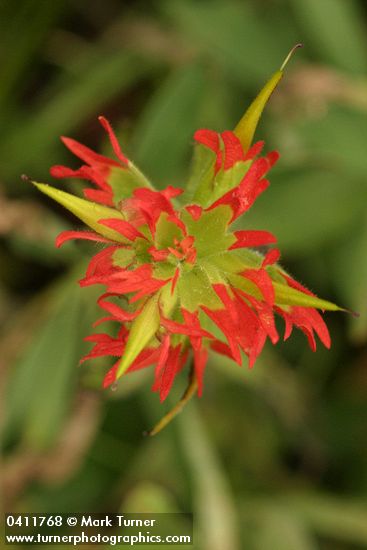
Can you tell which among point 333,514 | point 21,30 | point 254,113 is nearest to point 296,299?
point 254,113

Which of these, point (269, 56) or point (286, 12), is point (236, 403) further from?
point (286, 12)

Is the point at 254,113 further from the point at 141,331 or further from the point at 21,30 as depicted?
the point at 21,30

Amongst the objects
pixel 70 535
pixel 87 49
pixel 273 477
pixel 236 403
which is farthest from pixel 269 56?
pixel 70 535

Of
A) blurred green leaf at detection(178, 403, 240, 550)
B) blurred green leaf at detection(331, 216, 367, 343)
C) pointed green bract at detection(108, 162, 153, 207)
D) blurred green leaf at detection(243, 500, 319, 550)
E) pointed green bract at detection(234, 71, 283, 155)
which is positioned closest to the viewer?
pointed green bract at detection(234, 71, 283, 155)

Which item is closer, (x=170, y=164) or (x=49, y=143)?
(x=170, y=164)

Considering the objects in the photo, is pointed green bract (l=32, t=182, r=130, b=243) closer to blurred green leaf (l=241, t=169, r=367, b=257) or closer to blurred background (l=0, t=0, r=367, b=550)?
blurred background (l=0, t=0, r=367, b=550)

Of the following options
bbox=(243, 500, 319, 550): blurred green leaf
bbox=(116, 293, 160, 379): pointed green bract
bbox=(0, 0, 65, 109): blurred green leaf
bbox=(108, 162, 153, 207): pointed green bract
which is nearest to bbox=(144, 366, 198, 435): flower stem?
bbox=(116, 293, 160, 379): pointed green bract
